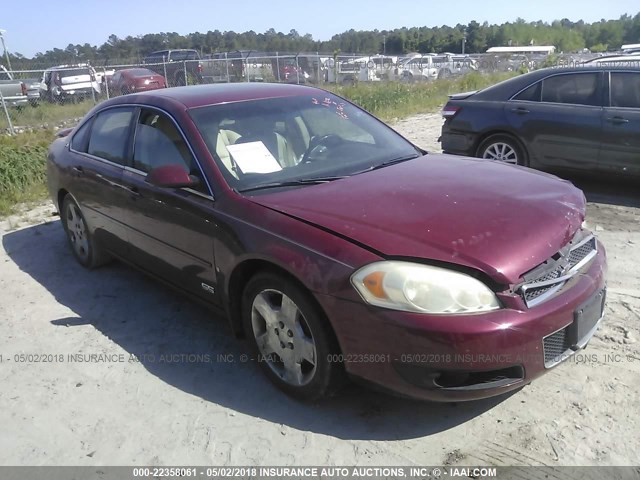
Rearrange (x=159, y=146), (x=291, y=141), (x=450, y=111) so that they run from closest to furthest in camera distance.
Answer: (x=291, y=141)
(x=159, y=146)
(x=450, y=111)

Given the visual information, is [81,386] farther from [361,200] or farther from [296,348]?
[361,200]

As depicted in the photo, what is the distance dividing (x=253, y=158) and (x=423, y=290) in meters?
1.52

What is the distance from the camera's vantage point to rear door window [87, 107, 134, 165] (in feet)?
14.2

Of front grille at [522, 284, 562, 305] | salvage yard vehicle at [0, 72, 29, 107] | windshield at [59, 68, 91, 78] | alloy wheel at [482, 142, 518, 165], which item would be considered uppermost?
windshield at [59, 68, 91, 78]

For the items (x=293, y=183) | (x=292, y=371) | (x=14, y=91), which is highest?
(x=14, y=91)

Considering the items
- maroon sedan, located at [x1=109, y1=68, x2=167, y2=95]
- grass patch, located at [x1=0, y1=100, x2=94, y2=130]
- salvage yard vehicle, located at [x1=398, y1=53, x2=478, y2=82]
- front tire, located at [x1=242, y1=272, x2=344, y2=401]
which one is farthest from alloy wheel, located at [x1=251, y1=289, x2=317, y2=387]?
salvage yard vehicle, located at [x1=398, y1=53, x2=478, y2=82]

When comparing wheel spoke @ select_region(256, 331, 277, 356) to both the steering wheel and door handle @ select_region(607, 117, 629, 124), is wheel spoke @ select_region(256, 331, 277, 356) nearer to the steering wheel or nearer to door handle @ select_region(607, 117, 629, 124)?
the steering wheel

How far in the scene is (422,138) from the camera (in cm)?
1109

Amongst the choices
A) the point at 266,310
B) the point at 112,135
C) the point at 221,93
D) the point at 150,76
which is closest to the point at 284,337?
the point at 266,310

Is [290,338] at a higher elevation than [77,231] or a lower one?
lower

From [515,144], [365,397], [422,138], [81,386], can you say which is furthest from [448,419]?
[422,138]

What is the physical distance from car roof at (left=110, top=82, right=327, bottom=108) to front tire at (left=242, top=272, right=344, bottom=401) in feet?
4.70

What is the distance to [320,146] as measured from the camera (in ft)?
12.6

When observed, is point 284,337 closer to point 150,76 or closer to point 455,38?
point 150,76
